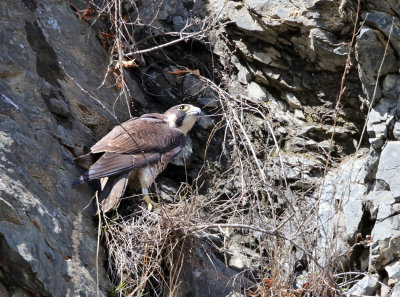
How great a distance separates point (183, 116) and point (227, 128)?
1.28 ft

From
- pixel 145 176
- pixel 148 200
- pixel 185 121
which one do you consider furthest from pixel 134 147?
pixel 185 121

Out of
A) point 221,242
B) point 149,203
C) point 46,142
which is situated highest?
point 46,142

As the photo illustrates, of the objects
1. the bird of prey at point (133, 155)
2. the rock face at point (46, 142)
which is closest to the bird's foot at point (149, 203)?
the bird of prey at point (133, 155)

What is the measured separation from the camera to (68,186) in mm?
4793

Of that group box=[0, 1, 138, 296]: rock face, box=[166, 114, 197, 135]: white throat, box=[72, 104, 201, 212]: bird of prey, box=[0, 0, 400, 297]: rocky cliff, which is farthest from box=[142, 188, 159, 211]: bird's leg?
box=[166, 114, 197, 135]: white throat

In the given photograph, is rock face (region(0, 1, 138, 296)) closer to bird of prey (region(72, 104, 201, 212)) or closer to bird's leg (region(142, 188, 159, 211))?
bird of prey (region(72, 104, 201, 212))

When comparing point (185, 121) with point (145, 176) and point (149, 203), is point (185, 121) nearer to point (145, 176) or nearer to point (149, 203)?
point (145, 176)

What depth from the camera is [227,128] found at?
5.64 metres

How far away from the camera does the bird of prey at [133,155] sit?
15.9 ft

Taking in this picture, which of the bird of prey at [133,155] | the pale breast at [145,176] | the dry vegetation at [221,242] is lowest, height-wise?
the dry vegetation at [221,242]

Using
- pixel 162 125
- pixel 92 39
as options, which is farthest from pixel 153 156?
pixel 92 39

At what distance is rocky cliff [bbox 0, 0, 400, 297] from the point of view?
175 inches

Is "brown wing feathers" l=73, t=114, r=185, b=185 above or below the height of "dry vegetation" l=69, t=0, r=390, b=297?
above

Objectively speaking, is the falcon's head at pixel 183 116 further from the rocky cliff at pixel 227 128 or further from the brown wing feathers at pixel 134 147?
the rocky cliff at pixel 227 128
